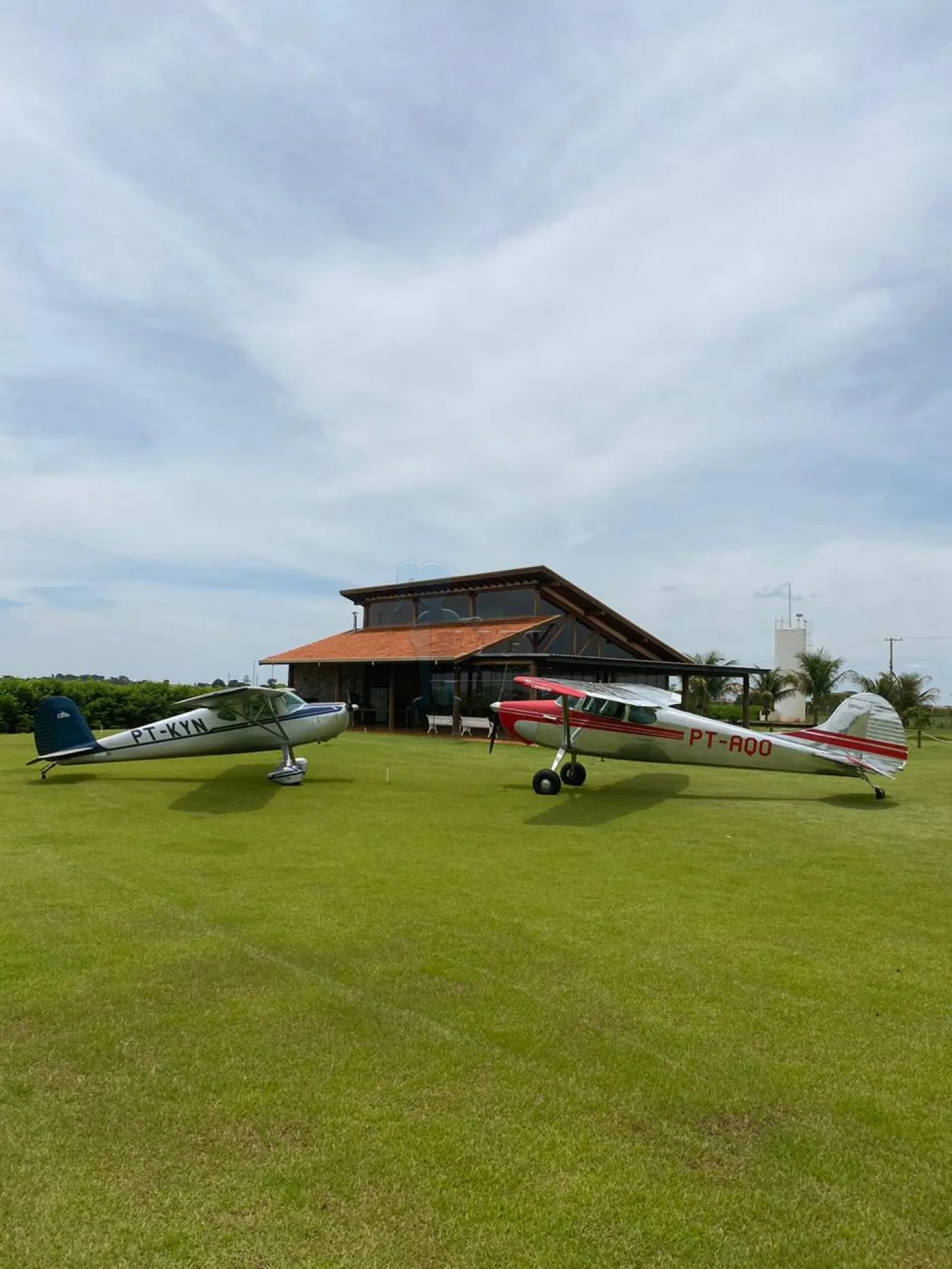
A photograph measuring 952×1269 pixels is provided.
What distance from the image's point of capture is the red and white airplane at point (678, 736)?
12617 mm

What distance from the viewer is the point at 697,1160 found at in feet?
10.2

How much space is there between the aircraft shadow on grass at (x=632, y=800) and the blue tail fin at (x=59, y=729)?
838 cm

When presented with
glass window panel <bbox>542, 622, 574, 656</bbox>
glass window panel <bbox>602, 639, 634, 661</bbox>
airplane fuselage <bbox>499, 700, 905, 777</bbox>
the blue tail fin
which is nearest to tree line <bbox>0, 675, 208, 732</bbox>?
the blue tail fin

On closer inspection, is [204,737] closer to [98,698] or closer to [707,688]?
[98,698]

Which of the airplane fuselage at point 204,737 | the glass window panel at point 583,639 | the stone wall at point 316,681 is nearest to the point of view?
the airplane fuselage at point 204,737

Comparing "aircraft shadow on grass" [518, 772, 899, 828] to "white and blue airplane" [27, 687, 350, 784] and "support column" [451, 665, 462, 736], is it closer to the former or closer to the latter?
"white and blue airplane" [27, 687, 350, 784]

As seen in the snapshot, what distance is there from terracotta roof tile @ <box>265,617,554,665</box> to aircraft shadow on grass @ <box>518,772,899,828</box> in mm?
12741

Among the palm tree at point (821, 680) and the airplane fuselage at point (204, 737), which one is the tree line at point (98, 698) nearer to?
the airplane fuselage at point (204, 737)

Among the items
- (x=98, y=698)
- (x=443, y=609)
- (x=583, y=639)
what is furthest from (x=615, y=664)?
(x=98, y=698)

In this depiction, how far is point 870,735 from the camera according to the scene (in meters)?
12.7

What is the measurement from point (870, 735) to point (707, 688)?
25811mm

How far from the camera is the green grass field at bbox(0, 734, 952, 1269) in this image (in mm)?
2709

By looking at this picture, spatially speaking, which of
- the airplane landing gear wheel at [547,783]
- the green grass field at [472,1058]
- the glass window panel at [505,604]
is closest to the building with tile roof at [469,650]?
the glass window panel at [505,604]

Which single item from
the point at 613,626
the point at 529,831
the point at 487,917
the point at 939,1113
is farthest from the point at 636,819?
the point at 613,626
